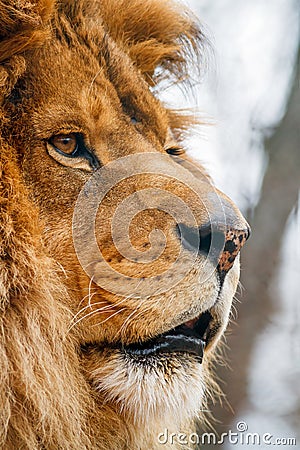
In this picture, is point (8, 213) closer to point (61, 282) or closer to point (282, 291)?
point (61, 282)

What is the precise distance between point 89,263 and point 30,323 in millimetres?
256

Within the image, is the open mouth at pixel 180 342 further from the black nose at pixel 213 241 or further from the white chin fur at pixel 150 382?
the black nose at pixel 213 241

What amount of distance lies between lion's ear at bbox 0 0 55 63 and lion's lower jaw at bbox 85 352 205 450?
1012 mm

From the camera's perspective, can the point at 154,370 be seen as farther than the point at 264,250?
No

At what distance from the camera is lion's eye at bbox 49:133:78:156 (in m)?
2.39

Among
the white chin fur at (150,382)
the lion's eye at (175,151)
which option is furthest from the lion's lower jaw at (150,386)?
the lion's eye at (175,151)

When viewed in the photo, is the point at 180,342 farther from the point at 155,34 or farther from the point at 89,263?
the point at 155,34

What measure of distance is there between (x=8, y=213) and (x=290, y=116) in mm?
2503

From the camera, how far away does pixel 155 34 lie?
10.8 ft

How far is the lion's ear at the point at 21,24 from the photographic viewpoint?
224cm

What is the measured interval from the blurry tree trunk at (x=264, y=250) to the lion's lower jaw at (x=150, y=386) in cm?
180

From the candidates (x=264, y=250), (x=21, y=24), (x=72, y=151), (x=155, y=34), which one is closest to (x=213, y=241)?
(x=72, y=151)

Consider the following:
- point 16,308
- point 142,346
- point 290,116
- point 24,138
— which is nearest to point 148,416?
point 142,346

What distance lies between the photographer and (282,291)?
14.2ft
